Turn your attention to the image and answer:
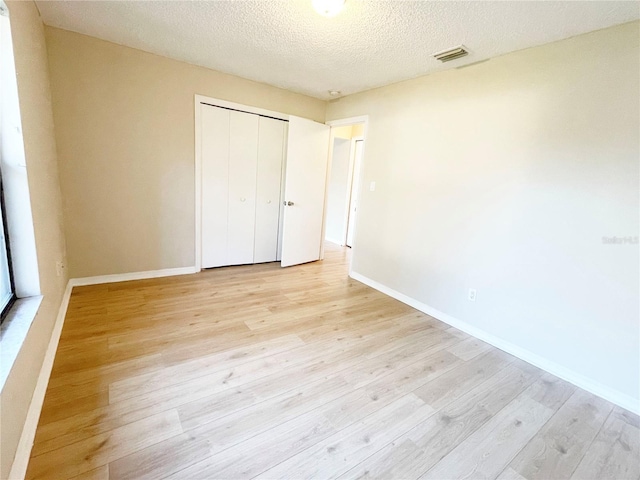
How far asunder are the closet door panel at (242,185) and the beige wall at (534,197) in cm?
179

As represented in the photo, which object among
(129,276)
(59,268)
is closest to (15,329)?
(59,268)

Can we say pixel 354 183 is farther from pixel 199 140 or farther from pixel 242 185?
pixel 199 140

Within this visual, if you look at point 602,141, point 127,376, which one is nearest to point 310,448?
point 127,376

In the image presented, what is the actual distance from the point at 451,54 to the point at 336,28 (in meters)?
1.00

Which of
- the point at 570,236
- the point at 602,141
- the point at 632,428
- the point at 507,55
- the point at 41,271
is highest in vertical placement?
the point at 507,55

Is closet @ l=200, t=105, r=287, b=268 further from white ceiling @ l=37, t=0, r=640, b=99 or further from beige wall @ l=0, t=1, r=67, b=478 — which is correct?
beige wall @ l=0, t=1, r=67, b=478

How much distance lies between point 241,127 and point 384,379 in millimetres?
3204

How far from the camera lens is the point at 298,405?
1622 mm

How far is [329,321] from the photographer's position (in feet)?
8.63

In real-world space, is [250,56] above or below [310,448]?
above

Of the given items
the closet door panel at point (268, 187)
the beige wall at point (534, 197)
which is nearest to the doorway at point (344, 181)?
the closet door panel at point (268, 187)

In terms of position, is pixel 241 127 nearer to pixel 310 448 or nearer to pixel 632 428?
pixel 310 448

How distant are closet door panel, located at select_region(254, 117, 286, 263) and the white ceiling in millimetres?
930

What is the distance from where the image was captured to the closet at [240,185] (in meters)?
3.46
